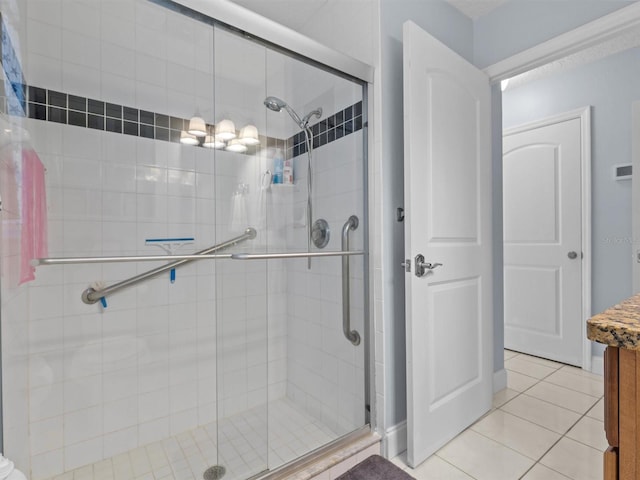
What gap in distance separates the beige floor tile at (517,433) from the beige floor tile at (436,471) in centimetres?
37

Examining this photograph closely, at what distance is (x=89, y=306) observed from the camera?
158 centimetres

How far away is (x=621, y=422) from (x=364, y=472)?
103 centimetres

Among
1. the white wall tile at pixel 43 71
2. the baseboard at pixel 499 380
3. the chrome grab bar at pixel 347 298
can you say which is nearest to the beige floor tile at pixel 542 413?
the baseboard at pixel 499 380

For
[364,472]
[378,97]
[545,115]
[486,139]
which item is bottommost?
[364,472]

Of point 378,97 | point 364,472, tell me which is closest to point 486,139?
point 378,97

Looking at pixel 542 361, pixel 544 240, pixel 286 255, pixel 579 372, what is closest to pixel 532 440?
pixel 579 372

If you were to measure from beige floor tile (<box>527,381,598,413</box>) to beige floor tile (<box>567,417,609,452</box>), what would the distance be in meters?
0.14

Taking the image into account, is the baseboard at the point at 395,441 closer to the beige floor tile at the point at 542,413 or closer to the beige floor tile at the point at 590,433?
the beige floor tile at the point at 542,413

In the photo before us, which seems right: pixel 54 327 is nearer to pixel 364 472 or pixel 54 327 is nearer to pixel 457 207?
pixel 364 472

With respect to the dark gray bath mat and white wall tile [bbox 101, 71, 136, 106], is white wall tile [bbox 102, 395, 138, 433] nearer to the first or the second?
the dark gray bath mat

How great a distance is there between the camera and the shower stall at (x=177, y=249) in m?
1.26

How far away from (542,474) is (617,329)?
135 centimetres

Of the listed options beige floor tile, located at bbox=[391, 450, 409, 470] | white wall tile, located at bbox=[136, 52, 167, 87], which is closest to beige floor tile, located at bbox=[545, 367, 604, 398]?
beige floor tile, located at bbox=[391, 450, 409, 470]

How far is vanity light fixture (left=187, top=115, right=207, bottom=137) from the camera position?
1437 millimetres
